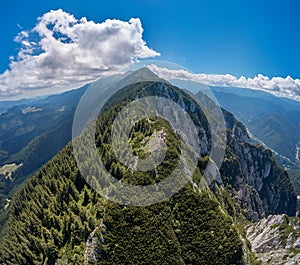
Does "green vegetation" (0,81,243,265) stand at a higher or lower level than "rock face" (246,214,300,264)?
higher

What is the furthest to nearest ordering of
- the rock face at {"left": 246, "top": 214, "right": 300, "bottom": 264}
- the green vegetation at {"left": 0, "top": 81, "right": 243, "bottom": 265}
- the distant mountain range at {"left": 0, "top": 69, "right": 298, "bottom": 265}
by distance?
1. the rock face at {"left": 246, "top": 214, "right": 300, "bottom": 264}
2. the distant mountain range at {"left": 0, "top": 69, "right": 298, "bottom": 265}
3. the green vegetation at {"left": 0, "top": 81, "right": 243, "bottom": 265}

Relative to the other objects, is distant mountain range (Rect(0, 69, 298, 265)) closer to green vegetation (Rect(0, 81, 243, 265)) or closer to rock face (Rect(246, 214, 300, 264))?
green vegetation (Rect(0, 81, 243, 265))

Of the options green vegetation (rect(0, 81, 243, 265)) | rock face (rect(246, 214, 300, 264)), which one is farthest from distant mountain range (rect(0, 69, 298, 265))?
rock face (rect(246, 214, 300, 264))

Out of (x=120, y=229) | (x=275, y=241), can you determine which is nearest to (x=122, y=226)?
(x=120, y=229)

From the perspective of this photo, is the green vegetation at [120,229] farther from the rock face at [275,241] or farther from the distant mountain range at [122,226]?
the rock face at [275,241]

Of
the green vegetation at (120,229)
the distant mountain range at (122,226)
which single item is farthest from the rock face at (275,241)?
the green vegetation at (120,229)

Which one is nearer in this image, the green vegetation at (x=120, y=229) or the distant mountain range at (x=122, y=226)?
the green vegetation at (x=120, y=229)

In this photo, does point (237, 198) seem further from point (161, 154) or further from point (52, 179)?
point (52, 179)

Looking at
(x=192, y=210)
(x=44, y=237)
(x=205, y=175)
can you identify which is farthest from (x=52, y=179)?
(x=205, y=175)

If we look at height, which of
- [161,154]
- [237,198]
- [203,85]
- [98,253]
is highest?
[203,85]
